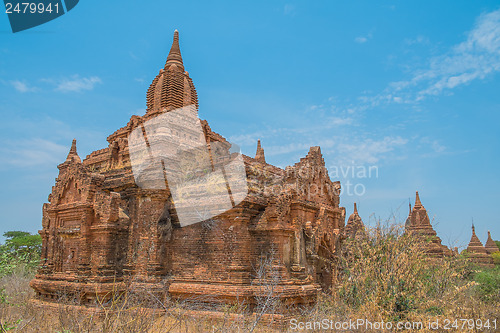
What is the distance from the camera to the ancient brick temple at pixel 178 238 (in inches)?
485

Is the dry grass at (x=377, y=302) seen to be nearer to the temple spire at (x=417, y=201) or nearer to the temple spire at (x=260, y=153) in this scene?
the temple spire at (x=260, y=153)

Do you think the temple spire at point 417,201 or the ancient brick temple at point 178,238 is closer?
the ancient brick temple at point 178,238

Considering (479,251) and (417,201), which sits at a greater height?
(417,201)

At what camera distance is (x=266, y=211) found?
1266 centimetres

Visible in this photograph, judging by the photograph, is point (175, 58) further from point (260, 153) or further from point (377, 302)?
point (377, 302)

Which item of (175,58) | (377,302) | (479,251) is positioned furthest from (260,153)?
(479,251)

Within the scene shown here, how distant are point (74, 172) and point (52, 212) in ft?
6.82

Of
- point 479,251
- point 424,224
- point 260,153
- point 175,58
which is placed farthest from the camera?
point 479,251

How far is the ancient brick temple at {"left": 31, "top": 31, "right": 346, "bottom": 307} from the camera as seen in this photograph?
485 inches

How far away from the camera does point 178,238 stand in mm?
13562

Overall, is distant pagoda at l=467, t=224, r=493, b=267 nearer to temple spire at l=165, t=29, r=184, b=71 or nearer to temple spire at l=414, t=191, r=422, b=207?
temple spire at l=414, t=191, r=422, b=207

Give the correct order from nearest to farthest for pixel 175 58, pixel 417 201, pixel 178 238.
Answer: pixel 178 238, pixel 175 58, pixel 417 201

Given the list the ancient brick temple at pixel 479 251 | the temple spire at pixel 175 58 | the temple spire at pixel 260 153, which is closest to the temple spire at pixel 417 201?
the ancient brick temple at pixel 479 251

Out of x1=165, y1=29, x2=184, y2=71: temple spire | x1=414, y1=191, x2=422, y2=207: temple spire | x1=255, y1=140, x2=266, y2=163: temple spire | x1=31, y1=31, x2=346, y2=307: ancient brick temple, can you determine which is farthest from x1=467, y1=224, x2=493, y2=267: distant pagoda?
x1=165, y1=29, x2=184, y2=71: temple spire
